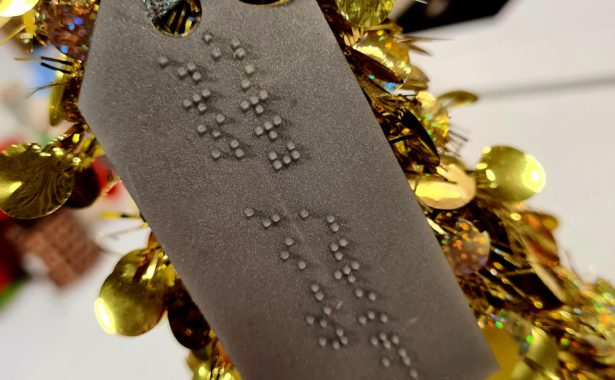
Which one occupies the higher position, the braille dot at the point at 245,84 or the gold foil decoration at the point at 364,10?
the gold foil decoration at the point at 364,10

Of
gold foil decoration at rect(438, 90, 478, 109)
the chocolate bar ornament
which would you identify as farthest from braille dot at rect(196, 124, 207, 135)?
gold foil decoration at rect(438, 90, 478, 109)

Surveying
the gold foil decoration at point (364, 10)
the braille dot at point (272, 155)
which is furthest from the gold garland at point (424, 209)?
the braille dot at point (272, 155)

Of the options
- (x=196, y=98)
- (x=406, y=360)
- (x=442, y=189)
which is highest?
(x=196, y=98)

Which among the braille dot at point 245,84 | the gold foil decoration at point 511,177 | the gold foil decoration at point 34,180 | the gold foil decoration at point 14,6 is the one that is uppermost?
the gold foil decoration at point 14,6

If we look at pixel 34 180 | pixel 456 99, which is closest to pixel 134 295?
pixel 34 180

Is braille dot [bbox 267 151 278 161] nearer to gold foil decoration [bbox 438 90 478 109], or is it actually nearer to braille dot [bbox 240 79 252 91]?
braille dot [bbox 240 79 252 91]

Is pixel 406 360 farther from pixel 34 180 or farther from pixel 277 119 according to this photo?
pixel 34 180

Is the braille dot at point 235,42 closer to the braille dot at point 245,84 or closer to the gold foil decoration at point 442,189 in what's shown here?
the braille dot at point 245,84
